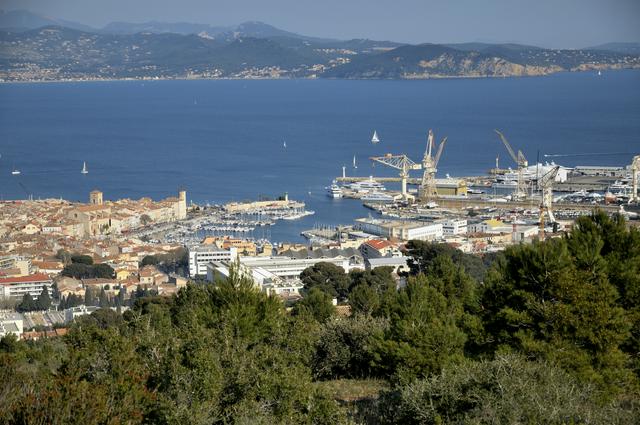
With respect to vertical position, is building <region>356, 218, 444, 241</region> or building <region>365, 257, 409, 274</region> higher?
building <region>365, 257, 409, 274</region>

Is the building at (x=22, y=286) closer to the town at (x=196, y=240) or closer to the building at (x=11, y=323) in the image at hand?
the town at (x=196, y=240)

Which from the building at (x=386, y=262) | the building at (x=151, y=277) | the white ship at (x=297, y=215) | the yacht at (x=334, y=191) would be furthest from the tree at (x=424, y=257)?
the yacht at (x=334, y=191)

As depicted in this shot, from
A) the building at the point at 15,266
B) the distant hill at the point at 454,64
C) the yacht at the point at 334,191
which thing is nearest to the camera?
the building at the point at 15,266

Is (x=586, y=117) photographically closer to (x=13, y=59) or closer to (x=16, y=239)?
(x=16, y=239)

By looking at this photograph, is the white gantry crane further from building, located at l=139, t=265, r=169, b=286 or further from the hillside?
the hillside

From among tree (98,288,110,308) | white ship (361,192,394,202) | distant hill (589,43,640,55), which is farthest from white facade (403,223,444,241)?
distant hill (589,43,640,55)

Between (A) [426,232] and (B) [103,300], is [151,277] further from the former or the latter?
(A) [426,232]
